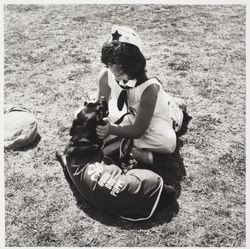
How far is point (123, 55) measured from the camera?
3268 millimetres

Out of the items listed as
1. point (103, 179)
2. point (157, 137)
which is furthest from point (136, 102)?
point (103, 179)

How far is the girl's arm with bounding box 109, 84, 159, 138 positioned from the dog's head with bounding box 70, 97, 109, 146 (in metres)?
0.25

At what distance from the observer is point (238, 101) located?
4879mm

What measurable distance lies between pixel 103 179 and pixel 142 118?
2.40 feet

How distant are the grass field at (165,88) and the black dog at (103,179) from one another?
160mm

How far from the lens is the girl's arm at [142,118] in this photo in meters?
3.51

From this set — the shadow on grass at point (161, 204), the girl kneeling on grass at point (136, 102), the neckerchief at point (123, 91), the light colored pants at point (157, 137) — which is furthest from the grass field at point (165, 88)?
the neckerchief at point (123, 91)

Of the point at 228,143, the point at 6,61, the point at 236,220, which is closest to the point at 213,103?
the point at 228,143

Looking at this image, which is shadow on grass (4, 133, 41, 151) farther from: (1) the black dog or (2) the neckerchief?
(2) the neckerchief

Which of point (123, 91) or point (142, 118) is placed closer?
point (142, 118)

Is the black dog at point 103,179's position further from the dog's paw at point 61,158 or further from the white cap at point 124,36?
the white cap at point 124,36

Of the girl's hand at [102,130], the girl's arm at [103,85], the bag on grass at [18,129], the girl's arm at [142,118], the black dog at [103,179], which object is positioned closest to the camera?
the black dog at [103,179]

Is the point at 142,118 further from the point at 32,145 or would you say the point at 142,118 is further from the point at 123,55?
the point at 32,145

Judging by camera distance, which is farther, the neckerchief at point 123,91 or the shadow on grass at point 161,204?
the neckerchief at point 123,91
